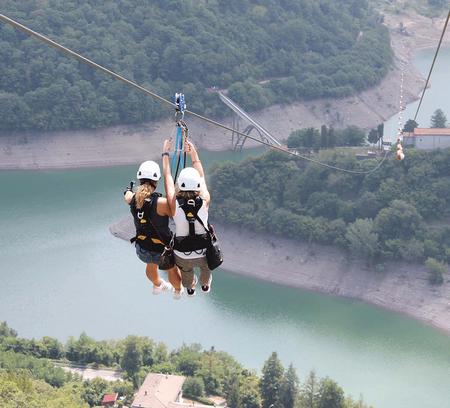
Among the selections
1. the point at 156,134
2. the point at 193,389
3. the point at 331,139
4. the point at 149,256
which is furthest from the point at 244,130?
the point at 149,256

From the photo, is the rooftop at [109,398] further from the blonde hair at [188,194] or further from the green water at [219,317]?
the blonde hair at [188,194]

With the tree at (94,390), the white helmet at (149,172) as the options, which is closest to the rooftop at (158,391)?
the tree at (94,390)

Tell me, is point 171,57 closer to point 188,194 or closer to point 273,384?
point 273,384

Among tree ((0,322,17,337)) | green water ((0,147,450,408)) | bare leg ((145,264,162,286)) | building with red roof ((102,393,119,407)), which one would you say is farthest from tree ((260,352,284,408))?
bare leg ((145,264,162,286))

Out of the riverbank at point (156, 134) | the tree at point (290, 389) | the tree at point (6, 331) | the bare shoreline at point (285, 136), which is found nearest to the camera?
the tree at point (290, 389)

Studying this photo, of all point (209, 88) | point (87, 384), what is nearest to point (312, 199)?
point (87, 384)
